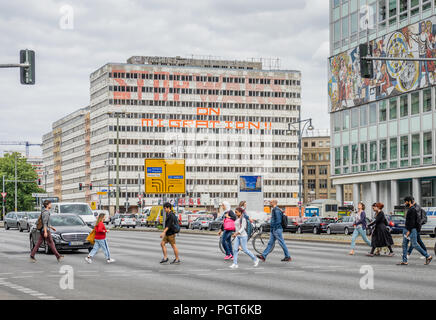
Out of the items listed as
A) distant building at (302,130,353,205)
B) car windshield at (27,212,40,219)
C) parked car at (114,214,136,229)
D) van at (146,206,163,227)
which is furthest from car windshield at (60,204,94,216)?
distant building at (302,130,353,205)

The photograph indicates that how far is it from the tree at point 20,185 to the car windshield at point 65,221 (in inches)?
4510

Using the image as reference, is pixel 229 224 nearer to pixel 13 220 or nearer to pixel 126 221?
pixel 13 220

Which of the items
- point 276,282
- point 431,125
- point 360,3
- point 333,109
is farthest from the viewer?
point 333,109

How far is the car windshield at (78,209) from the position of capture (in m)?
46.7

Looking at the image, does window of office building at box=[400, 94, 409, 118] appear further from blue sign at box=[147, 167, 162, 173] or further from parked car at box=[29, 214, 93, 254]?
parked car at box=[29, 214, 93, 254]

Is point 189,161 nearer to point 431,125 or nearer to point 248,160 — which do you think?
point 248,160

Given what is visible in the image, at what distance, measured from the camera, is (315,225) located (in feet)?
186

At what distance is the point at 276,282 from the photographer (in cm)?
1619

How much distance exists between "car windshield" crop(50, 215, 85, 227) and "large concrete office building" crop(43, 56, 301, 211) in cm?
12150

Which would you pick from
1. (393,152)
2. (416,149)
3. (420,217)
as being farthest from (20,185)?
(420,217)

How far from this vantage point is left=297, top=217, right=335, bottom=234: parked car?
56.4m

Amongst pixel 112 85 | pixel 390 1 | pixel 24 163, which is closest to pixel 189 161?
pixel 112 85

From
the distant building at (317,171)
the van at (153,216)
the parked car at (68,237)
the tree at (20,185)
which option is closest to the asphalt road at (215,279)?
the parked car at (68,237)
